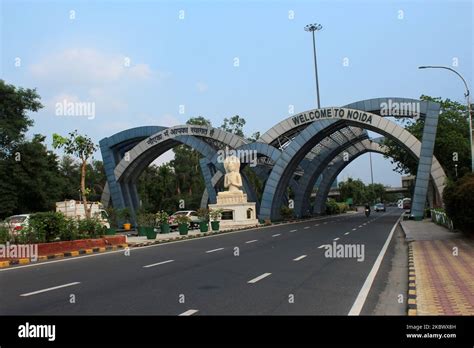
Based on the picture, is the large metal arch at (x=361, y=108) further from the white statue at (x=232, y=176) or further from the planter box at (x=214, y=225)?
the planter box at (x=214, y=225)

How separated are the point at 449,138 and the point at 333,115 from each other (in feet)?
35.9

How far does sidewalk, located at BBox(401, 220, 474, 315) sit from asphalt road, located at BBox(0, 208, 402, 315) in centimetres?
120

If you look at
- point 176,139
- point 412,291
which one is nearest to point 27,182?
point 176,139

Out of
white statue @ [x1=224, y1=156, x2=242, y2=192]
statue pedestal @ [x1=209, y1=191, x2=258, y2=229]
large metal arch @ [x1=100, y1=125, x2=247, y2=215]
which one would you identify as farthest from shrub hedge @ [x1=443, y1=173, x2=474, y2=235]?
large metal arch @ [x1=100, y1=125, x2=247, y2=215]

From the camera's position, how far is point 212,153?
5047cm

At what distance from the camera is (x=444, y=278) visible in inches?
434

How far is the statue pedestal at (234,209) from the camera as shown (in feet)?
134

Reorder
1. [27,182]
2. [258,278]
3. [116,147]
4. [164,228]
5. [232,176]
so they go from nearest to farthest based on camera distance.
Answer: [258,278]
[164,228]
[27,182]
[232,176]
[116,147]

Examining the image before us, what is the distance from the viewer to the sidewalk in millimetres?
8016

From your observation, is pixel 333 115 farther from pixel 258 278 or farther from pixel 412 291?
pixel 412 291

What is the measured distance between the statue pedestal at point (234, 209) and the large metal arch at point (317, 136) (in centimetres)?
550

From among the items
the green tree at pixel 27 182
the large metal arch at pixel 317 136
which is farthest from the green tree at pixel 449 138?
the green tree at pixel 27 182
